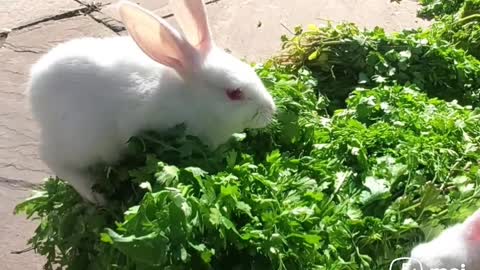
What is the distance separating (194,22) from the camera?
2.90 metres

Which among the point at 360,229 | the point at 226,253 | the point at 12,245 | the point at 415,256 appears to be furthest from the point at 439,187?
the point at 12,245

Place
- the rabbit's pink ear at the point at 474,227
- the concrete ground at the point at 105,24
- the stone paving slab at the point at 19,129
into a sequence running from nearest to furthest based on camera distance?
1. the rabbit's pink ear at the point at 474,227
2. the stone paving slab at the point at 19,129
3. the concrete ground at the point at 105,24

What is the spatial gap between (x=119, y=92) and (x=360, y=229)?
0.88m

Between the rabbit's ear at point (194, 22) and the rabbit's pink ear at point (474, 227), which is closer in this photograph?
the rabbit's pink ear at point (474, 227)

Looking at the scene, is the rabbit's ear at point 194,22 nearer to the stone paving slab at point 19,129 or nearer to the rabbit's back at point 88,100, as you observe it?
the rabbit's back at point 88,100

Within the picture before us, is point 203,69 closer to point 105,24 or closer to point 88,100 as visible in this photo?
point 88,100

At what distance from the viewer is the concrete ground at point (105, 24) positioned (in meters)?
4.21

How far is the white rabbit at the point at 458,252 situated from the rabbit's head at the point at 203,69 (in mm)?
871

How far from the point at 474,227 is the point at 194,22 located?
1.23 metres

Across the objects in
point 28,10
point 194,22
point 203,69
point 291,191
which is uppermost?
point 194,22

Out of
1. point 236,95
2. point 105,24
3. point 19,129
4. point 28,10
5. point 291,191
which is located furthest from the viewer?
point 28,10

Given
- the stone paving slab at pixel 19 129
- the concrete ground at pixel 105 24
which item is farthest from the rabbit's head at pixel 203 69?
the concrete ground at pixel 105 24

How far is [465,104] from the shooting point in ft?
11.4

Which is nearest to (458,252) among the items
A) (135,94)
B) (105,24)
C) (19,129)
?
(135,94)
